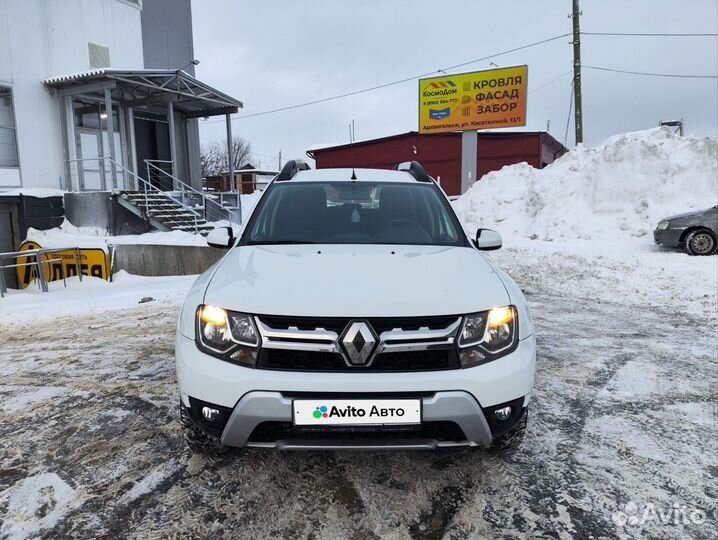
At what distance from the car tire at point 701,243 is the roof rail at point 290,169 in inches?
348

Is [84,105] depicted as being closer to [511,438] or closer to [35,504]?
[35,504]

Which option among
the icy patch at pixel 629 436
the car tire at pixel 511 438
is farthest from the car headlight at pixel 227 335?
the icy patch at pixel 629 436

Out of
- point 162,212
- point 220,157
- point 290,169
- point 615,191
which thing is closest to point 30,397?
point 290,169

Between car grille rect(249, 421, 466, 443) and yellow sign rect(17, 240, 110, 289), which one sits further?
yellow sign rect(17, 240, 110, 289)

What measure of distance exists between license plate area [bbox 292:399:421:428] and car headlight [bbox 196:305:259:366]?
1.06 ft

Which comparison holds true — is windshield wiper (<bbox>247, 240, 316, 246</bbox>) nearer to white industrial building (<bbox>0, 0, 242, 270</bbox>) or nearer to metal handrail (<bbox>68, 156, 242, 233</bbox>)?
white industrial building (<bbox>0, 0, 242, 270</bbox>)

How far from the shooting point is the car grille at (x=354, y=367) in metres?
2.24

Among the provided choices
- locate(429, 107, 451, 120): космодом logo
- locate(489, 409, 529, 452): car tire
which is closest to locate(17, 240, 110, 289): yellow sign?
locate(489, 409, 529, 452): car tire

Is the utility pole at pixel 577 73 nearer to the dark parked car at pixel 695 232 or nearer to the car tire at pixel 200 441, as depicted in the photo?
the dark parked car at pixel 695 232

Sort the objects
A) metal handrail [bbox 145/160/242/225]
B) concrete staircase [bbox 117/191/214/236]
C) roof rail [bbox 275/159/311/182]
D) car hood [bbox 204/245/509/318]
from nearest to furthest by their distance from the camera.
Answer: car hood [bbox 204/245/509/318], roof rail [bbox 275/159/311/182], concrete staircase [bbox 117/191/214/236], metal handrail [bbox 145/160/242/225]

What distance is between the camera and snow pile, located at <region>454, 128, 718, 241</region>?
509 inches

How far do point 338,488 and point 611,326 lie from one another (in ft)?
14.5

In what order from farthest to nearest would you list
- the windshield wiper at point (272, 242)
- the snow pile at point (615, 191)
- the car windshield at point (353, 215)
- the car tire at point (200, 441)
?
the snow pile at point (615, 191), the car windshield at point (353, 215), the windshield wiper at point (272, 242), the car tire at point (200, 441)

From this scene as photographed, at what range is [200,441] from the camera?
100 inches
